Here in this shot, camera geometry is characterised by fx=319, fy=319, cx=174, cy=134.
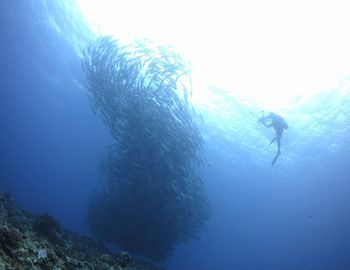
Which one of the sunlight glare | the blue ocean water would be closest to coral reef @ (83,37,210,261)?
the sunlight glare

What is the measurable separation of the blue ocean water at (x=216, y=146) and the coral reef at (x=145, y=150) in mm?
5947

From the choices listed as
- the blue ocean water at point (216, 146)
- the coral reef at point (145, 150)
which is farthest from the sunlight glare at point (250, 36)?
the coral reef at point (145, 150)

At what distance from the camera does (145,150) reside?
1259 centimetres

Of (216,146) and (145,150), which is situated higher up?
(216,146)

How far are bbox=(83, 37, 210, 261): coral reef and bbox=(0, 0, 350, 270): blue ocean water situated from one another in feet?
19.5

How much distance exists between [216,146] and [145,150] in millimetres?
16501

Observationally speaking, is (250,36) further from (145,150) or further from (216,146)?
(216,146)

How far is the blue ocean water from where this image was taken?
2083 cm

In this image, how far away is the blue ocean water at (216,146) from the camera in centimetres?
2083

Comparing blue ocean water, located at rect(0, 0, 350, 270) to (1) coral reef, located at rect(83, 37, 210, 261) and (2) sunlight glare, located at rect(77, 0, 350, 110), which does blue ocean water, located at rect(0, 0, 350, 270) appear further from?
(1) coral reef, located at rect(83, 37, 210, 261)

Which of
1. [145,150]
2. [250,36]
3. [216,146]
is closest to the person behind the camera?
[145,150]

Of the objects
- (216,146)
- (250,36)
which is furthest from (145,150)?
(216,146)

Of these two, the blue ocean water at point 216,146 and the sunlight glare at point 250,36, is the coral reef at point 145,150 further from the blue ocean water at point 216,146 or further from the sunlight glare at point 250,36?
the blue ocean water at point 216,146

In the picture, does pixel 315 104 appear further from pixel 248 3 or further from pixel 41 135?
pixel 41 135
